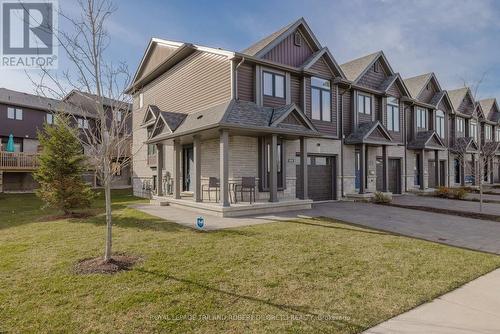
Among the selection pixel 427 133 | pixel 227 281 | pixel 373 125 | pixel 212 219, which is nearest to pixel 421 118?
pixel 427 133

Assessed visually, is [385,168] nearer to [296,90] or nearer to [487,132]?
[296,90]

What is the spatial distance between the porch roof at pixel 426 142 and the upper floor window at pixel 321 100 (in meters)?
8.69

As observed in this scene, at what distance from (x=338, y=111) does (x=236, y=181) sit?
7929mm

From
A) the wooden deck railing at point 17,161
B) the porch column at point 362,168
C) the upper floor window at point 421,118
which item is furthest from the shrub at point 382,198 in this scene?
the wooden deck railing at point 17,161

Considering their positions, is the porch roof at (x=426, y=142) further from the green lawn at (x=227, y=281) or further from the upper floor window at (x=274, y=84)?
the green lawn at (x=227, y=281)

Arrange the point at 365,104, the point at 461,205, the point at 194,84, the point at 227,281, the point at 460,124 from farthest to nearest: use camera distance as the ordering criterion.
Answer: the point at 460,124, the point at 365,104, the point at 194,84, the point at 461,205, the point at 227,281

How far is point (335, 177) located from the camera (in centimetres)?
1623

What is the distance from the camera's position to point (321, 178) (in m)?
15.9

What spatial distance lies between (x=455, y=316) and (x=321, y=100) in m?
13.4

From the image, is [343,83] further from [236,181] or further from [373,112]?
[236,181]

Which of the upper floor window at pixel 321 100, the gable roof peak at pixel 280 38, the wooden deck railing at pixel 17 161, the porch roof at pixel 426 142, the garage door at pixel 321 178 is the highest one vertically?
the gable roof peak at pixel 280 38

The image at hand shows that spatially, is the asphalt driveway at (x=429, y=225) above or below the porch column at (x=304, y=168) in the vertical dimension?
below

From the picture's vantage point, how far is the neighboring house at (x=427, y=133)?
21.0m

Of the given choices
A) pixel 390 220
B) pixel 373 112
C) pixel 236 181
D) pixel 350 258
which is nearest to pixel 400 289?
pixel 350 258
